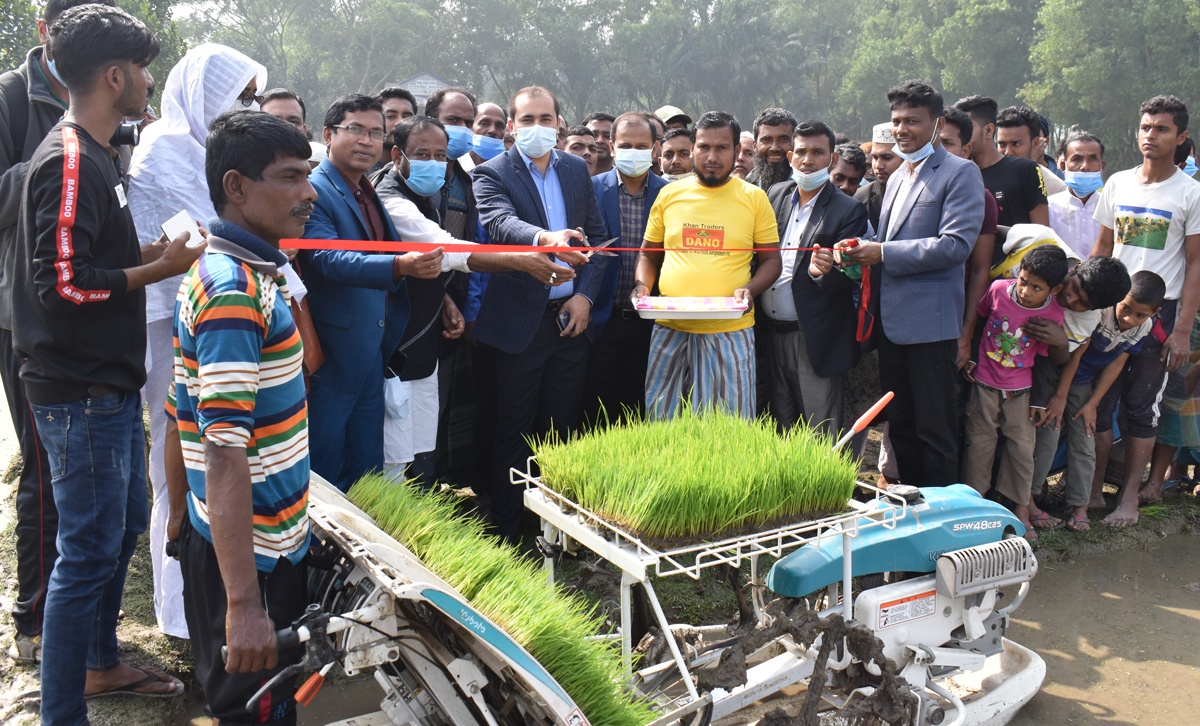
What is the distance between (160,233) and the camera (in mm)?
3229

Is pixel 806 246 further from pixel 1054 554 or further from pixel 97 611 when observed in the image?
pixel 97 611

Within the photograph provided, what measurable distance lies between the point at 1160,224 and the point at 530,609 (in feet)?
16.7

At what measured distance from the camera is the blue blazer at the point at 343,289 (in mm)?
3527

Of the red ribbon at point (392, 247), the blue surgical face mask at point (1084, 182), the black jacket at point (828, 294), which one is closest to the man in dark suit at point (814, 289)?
Answer: the black jacket at point (828, 294)

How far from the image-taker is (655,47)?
5638cm

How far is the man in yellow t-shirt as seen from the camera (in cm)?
450

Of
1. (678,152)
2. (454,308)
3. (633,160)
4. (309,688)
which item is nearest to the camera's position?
(309,688)

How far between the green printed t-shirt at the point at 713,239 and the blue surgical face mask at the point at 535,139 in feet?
2.60

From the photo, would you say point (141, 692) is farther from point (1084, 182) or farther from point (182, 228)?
point (1084, 182)

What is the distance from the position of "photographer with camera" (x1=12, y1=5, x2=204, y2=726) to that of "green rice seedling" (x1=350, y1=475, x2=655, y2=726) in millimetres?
1059

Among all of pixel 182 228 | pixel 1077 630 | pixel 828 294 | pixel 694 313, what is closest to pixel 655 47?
pixel 828 294

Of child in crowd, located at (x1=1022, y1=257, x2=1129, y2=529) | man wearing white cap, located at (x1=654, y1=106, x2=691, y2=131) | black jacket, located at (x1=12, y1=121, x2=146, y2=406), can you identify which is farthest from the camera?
man wearing white cap, located at (x1=654, y1=106, x2=691, y2=131)

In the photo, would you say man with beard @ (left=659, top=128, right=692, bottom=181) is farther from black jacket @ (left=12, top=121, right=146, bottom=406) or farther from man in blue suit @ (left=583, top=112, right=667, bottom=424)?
black jacket @ (left=12, top=121, right=146, bottom=406)

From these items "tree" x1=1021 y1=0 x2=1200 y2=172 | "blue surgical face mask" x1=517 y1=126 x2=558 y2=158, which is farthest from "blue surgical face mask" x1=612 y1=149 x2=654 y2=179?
"tree" x1=1021 y1=0 x2=1200 y2=172
